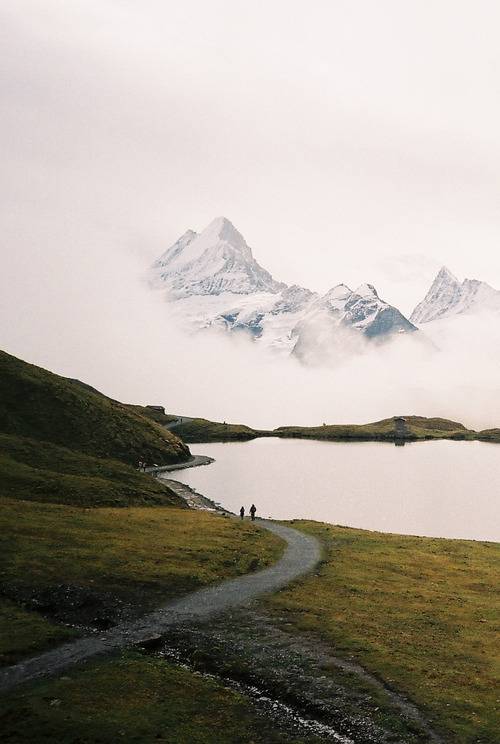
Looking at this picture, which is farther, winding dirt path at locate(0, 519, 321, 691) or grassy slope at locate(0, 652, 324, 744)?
winding dirt path at locate(0, 519, 321, 691)

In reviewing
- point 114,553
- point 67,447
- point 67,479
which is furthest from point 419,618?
point 67,447

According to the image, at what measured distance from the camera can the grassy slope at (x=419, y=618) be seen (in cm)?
3684

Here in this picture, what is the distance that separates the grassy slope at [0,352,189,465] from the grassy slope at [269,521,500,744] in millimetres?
80641

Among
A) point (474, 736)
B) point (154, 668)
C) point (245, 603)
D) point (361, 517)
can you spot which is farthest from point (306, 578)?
point (361, 517)

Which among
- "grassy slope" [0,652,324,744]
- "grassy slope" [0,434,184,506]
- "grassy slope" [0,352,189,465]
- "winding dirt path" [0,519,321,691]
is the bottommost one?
"grassy slope" [0,652,324,744]

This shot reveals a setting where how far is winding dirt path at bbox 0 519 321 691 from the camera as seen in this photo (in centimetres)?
3791

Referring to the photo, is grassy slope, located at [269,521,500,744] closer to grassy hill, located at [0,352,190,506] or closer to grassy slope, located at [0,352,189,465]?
grassy hill, located at [0,352,190,506]

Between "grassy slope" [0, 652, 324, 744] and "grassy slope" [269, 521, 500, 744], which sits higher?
"grassy slope" [269, 521, 500, 744]

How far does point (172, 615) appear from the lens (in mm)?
48750

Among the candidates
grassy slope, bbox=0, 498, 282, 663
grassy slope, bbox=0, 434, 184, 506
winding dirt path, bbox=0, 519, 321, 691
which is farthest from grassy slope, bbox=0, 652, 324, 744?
grassy slope, bbox=0, 434, 184, 506

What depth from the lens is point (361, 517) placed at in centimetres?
12400

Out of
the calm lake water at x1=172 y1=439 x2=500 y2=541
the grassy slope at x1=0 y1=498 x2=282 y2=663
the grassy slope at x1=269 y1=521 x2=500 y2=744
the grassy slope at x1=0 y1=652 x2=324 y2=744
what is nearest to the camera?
the grassy slope at x1=0 y1=652 x2=324 y2=744

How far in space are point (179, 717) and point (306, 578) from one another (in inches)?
1195

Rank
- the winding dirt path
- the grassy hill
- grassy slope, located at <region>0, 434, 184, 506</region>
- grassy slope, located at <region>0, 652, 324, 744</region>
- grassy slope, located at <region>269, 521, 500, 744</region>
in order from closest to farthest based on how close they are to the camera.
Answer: grassy slope, located at <region>0, 652, 324, 744</region>
grassy slope, located at <region>269, 521, 500, 744</region>
the winding dirt path
grassy slope, located at <region>0, 434, 184, 506</region>
the grassy hill
